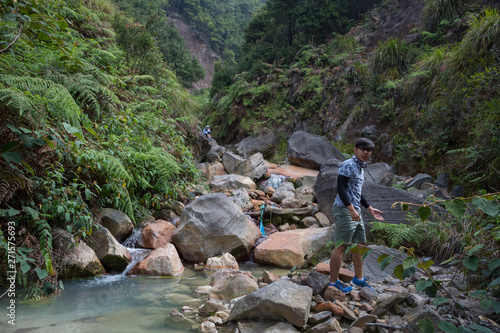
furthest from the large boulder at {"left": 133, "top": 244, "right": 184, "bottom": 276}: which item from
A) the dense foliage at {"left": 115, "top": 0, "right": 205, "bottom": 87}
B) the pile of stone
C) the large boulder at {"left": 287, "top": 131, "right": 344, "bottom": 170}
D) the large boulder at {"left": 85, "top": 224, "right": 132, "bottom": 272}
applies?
→ the large boulder at {"left": 287, "top": 131, "right": 344, "bottom": 170}

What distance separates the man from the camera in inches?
127

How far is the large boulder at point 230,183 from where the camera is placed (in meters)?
8.58

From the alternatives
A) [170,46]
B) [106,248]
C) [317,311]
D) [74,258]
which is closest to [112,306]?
[74,258]

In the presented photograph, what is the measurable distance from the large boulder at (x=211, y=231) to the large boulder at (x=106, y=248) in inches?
39.4

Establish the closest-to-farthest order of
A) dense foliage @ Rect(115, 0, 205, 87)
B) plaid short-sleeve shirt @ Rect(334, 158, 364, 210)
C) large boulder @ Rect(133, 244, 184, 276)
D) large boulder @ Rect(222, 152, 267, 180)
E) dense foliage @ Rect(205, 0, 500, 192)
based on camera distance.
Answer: plaid short-sleeve shirt @ Rect(334, 158, 364, 210), large boulder @ Rect(133, 244, 184, 276), dense foliage @ Rect(205, 0, 500, 192), large boulder @ Rect(222, 152, 267, 180), dense foliage @ Rect(115, 0, 205, 87)

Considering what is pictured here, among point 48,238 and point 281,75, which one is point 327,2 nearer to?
point 281,75

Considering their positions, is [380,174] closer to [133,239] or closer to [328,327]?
[133,239]

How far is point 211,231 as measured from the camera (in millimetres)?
5027

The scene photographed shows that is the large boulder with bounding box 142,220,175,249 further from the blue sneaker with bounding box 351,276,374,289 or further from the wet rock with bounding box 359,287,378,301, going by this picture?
the wet rock with bounding box 359,287,378,301

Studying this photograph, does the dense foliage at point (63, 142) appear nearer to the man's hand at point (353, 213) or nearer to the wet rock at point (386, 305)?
the man's hand at point (353, 213)

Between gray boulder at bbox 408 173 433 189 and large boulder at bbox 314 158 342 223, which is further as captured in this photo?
gray boulder at bbox 408 173 433 189

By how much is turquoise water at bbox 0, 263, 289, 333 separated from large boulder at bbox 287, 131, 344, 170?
721 cm

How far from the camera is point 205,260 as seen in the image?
Result: 16.5 ft

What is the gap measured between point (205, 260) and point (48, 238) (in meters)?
2.41
